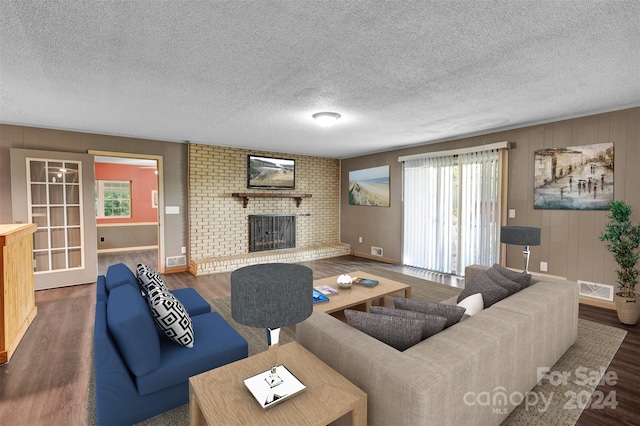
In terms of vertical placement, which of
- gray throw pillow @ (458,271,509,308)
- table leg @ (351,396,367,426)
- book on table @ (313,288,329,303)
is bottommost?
book on table @ (313,288,329,303)

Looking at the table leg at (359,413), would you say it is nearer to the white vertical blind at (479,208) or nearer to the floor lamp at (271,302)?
the floor lamp at (271,302)

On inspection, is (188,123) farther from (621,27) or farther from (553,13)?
(621,27)

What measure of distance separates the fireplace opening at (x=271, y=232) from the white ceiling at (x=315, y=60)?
2.79 metres

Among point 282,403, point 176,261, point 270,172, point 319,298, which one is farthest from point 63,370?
point 270,172

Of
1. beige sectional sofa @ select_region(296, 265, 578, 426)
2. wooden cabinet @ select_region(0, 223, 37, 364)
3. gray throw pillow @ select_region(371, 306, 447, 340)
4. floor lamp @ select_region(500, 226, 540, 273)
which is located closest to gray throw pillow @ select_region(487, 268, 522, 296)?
beige sectional sofa @ select_region(296, 265, 578, 426)

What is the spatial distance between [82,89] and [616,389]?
197 inches

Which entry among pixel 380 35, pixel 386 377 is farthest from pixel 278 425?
pixel 380 35

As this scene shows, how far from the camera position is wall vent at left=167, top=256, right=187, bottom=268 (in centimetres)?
541

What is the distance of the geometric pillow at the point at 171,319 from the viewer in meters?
1.89

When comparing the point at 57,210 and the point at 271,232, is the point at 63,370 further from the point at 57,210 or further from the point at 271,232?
the point at 271,232

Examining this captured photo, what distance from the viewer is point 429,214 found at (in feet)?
18.2

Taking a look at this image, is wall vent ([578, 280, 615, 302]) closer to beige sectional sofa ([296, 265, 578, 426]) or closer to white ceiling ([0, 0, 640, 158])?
white ceiling ([0, 0, 640, 158])

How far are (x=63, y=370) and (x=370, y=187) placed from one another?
5.70 meters

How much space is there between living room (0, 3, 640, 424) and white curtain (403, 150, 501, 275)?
22cm
